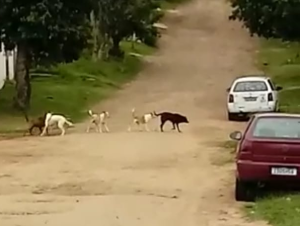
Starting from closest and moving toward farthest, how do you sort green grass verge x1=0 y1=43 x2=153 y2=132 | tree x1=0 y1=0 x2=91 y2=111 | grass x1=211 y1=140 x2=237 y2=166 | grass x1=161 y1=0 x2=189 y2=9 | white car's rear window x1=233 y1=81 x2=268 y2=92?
1. grass x1=211 y1=140 x2=237 y2=166
2. tree x1=0 y1=0 x2=91 y2=111
3. white car's rear window x1=233 y1=81 x2=268 y2=92
4. green grass verge x1=0 y1=43 x2=153 y2=132
5. grass x1=161 y1=0 x2=189 y2=9

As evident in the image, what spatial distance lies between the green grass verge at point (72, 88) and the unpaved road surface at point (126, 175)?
1412 mm

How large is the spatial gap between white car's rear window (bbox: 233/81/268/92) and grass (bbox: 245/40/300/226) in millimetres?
1422

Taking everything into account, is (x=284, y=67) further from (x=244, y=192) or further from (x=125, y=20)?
(x=244, y=192)

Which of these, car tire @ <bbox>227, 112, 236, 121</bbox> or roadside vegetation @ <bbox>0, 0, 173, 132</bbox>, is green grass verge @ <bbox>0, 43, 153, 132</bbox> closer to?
roadside vegetation @ <bbox>0, 0, 173, 132</bbox>

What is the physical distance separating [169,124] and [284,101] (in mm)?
9840

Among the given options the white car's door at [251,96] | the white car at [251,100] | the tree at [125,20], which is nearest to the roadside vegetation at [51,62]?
the tree at [125,20]

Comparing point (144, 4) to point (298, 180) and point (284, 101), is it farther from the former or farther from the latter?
point (298, 180)

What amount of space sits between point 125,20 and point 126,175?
35.4m

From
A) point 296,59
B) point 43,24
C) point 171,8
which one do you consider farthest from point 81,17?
point 171,8

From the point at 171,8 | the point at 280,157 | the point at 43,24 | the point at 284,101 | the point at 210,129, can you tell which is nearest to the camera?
the point at 280,157

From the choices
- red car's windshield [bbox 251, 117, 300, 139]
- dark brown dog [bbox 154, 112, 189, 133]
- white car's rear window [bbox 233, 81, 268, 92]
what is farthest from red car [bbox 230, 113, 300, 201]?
white car's rear window [bbox 233, 81, 268, 92]

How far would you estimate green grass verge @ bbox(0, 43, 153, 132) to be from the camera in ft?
111

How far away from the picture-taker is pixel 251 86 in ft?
111

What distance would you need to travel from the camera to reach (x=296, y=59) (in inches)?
2233
